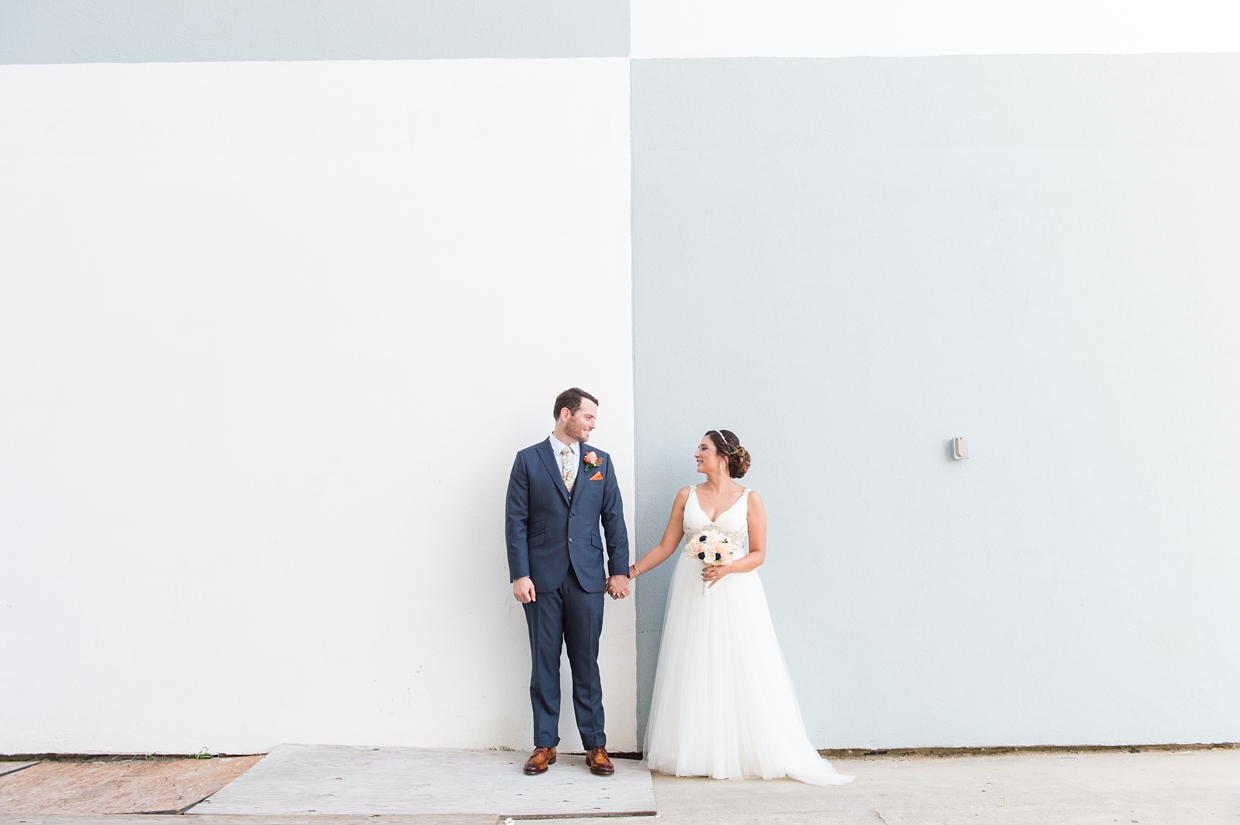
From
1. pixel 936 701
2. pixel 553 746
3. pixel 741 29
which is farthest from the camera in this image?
pixel 741 29

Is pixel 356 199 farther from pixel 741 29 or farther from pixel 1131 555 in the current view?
pixel 1131 555

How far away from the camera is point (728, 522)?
13.1ft

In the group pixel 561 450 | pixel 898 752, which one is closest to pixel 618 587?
pixel 561 450

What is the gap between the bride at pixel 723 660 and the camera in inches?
152

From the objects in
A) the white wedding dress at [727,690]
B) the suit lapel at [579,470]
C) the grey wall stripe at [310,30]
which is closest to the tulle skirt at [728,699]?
the white wedding dress at [727,690]

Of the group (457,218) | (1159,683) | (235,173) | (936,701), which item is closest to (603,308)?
(457,218)

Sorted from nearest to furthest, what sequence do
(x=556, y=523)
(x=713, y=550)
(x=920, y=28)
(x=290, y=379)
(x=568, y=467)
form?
(x=713, y=550) < (x=556, y=523) < (x=568, y=467) < (x=290, y=379) < (x=920, y=28)

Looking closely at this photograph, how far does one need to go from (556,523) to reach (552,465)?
30 centimetres

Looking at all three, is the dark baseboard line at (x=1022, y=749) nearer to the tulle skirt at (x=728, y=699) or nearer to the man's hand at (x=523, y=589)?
the tulle skirt at (x=728, y=699)

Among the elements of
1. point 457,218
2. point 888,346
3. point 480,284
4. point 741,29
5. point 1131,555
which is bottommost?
point 1131,555

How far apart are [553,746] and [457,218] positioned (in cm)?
295

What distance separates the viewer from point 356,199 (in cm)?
454

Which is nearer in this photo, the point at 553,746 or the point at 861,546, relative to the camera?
the point at 553,746

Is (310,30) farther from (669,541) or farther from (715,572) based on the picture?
(715,572)
